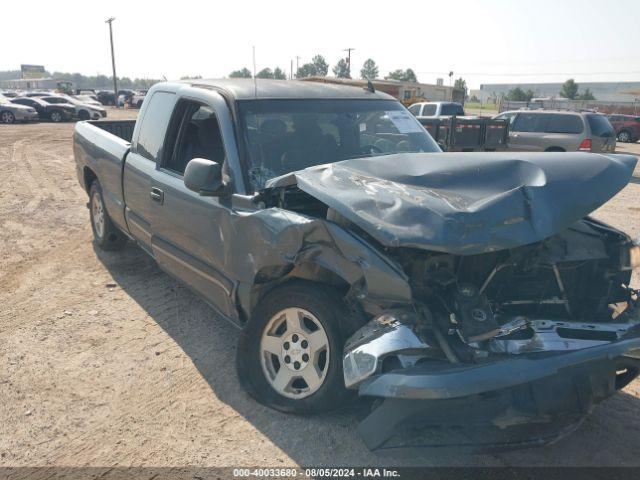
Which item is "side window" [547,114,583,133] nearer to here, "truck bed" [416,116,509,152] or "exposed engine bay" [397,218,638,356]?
"truck bed" [416,116,509,152]

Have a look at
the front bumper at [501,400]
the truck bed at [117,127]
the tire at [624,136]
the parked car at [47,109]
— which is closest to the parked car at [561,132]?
the truck bed at [117,127]

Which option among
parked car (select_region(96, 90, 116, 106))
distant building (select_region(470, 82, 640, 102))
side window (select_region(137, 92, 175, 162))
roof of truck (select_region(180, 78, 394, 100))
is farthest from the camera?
distant building (select_region(470, 82, 640, 102))

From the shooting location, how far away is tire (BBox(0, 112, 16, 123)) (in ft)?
91.1

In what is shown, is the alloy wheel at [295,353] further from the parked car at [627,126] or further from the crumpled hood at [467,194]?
the parked car at [627,126]

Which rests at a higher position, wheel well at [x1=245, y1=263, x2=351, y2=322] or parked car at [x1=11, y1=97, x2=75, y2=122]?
parked car at [x1=11, y1=97, x2=75, y2=122]

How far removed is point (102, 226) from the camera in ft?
20.7

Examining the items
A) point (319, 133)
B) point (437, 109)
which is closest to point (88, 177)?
point (319, 133)

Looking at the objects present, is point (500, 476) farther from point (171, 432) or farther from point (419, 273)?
point (171, 432)

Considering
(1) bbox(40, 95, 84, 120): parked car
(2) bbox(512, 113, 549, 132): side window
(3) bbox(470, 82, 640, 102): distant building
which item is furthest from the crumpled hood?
(3) bbox(470, 82, 640, 102): distant building

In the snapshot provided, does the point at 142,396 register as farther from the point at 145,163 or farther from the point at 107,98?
the point at 107,98

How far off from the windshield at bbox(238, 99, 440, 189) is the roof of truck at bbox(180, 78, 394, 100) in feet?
0.23

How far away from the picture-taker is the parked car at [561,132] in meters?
14.3

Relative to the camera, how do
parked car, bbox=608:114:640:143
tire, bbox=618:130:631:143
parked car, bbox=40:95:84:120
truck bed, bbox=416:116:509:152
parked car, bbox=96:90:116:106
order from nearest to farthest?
truck bed, bbox=416:116:509:152 < parked car, bbox=608:114:640:143 < tire, bbox=618:130:631:143 < parked car, bbox=40:95:84:120 < parked car, bbox=96:90:116:106

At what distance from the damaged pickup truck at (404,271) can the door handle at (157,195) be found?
0.07 meters
